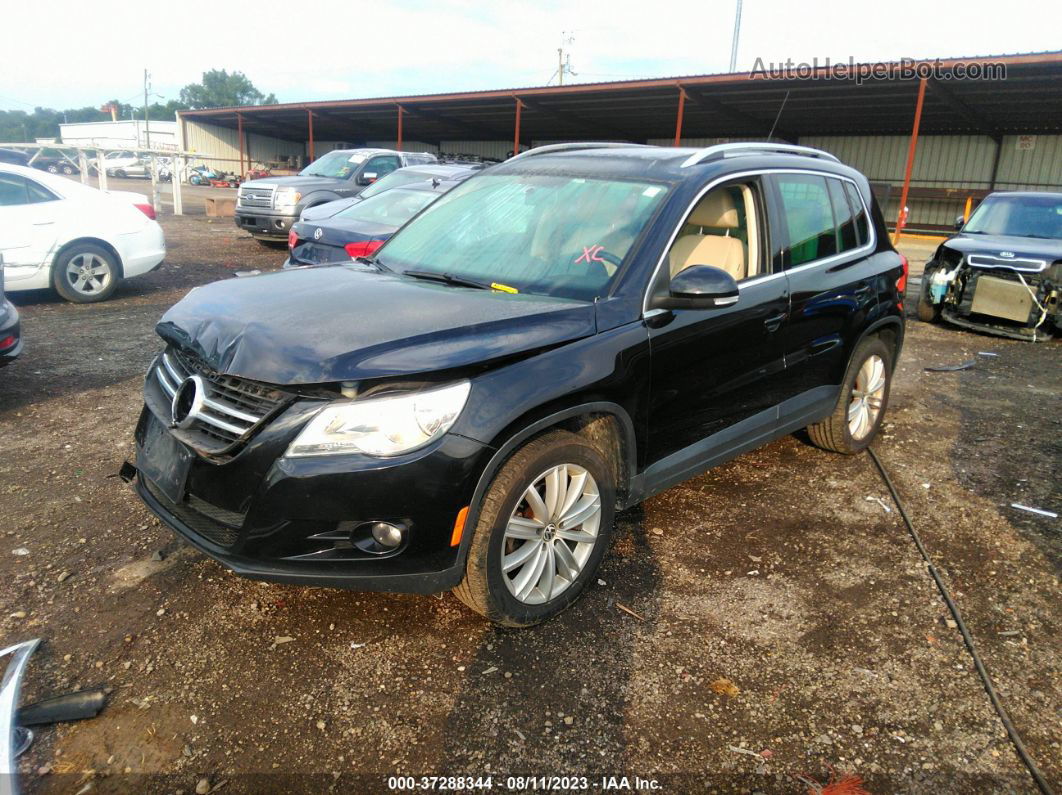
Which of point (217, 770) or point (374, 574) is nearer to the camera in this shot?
point (217, 770)

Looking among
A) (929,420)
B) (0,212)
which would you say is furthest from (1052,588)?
(0,212)

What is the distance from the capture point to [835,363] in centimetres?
453

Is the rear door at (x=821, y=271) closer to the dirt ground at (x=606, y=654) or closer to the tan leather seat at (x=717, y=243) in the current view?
the tan leather seat at (x=717, y=243)

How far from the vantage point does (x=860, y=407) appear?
16.6 ft

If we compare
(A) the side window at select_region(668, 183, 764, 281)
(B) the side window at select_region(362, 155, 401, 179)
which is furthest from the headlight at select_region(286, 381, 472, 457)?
(B) the side window at select_region(362, 155, 401, 179)

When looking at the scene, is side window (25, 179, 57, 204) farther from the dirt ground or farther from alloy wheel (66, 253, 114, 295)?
the dirt ground

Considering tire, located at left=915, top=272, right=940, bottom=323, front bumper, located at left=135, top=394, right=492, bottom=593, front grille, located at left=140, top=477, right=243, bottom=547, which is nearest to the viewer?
front bumper, located at left=135, top=394, right=492, bottom=593

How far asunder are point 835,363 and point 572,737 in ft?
9.36

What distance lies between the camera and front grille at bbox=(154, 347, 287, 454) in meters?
2.68

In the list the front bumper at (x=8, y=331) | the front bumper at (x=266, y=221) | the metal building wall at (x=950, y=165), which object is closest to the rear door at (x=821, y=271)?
the front bumper at (x=8, y=331)

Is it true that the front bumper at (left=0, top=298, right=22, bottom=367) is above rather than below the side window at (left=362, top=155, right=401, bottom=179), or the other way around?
below

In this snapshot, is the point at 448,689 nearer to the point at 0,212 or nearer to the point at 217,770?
the point at 217,770

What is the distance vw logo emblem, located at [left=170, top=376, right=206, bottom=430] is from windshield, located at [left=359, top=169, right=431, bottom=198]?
776 centimetres

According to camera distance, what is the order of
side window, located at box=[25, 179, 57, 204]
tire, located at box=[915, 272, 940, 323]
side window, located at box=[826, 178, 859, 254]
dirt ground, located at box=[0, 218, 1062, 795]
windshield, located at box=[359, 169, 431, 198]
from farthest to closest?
1. windshield, located at box=[359, 169, 431, 198]
2. tire, located at box=[915, 272, 940, 323]
3. side window, located at box=[25, 179, 57, 204]
4. side window, located at box=[826, 178, 859, 254]
5. dirt ground, located at box=[0, 218, 1062, 795]
